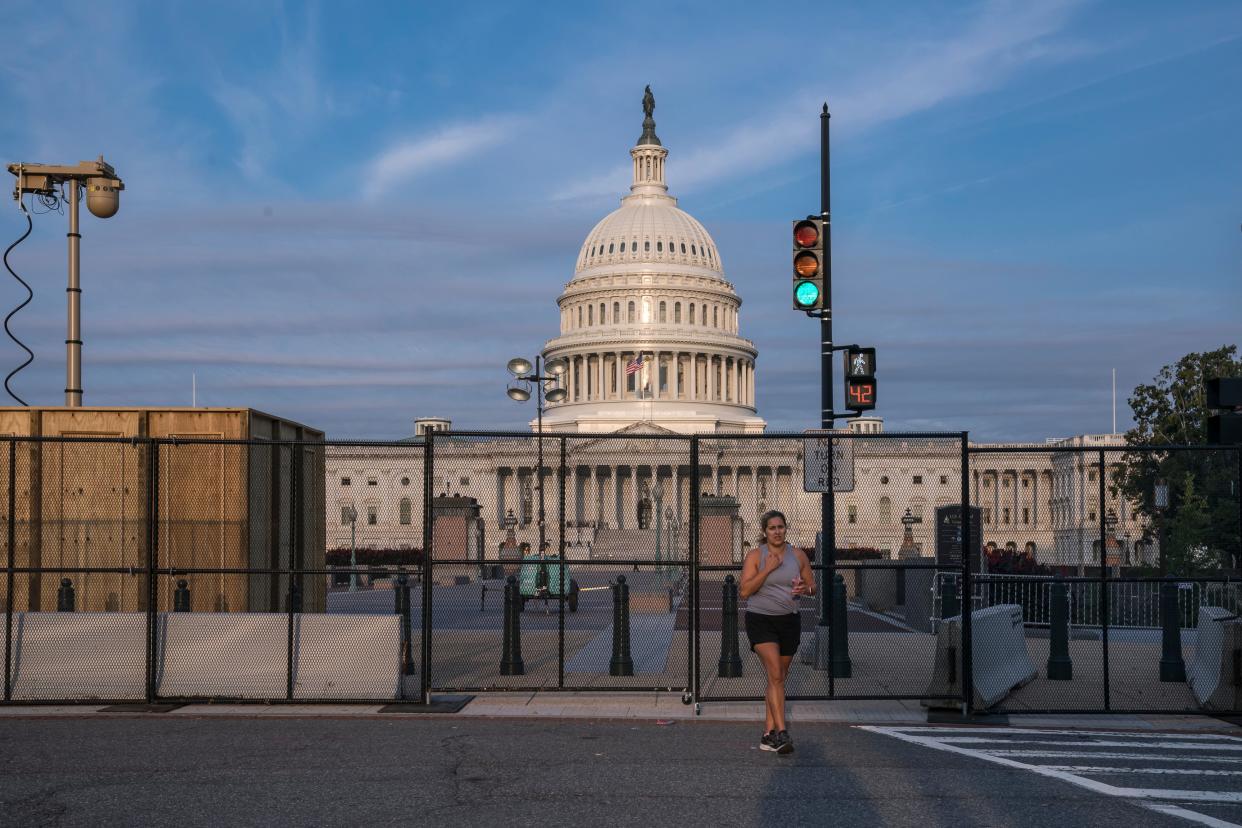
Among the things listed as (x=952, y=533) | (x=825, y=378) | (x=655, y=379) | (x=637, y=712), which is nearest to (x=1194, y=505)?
(x=952, y=533)

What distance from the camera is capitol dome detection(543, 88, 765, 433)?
452ft

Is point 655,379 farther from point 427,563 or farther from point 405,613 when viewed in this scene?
point 427,563

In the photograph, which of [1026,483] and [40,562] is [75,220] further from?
[1026,483]

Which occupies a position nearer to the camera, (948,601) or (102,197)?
(948,601)

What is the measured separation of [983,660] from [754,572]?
173 inches

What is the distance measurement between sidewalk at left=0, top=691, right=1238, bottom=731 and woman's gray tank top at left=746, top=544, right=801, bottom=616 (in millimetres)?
2348

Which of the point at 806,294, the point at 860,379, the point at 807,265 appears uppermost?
the point at 807,265

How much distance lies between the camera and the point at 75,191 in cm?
2231

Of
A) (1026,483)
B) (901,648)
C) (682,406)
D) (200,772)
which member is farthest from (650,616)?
(682,406)

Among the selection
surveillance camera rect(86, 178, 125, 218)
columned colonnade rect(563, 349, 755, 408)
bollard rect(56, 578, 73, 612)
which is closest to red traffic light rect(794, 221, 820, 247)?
bollard rect(56, 578, 73, 612)

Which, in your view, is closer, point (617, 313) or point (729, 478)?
point (729, 478)

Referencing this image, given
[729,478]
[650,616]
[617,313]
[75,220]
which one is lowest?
[650,616]

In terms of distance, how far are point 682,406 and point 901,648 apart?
386 feet

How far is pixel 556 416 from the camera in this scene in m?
139
